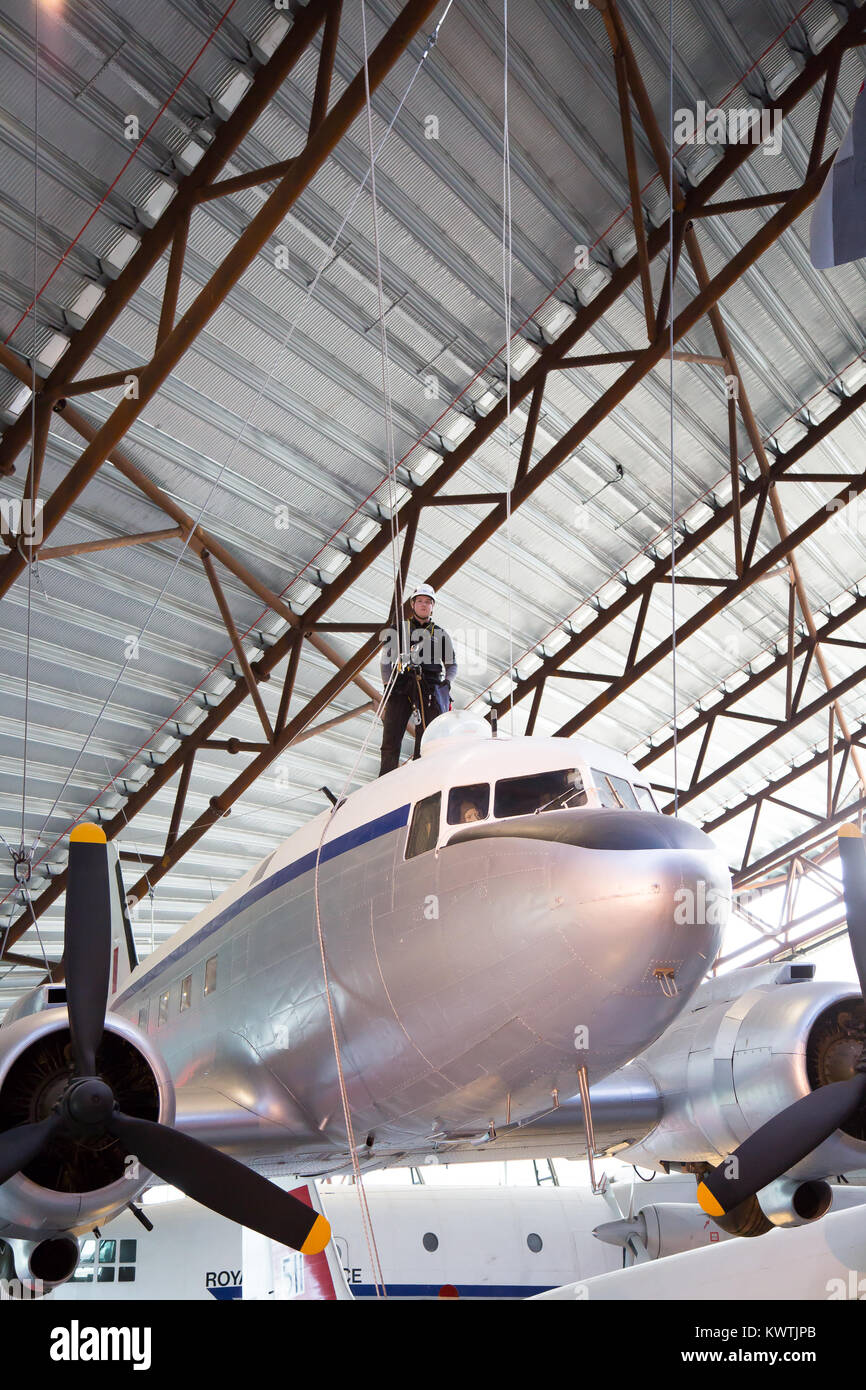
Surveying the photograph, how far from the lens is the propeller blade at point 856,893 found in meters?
7.79

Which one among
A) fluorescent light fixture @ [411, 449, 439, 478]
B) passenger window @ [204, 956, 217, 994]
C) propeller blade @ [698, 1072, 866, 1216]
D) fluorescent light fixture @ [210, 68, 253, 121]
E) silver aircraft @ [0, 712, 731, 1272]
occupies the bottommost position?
propeller blade @ [698, 1072, 866, 1216]

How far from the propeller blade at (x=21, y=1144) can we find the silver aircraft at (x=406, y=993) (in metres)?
0.02

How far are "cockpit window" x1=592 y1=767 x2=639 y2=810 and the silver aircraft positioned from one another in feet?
0.07

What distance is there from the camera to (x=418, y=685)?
9406 mm

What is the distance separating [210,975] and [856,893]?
17.9 feet

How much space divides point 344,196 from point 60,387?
403 cm

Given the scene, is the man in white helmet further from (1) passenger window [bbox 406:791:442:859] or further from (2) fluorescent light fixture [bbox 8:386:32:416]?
(2) fluorescent light fixture [bbox 8:386:32:416]

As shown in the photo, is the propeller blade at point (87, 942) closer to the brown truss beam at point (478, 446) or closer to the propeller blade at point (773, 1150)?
the propeller blade at point (773, 1150)

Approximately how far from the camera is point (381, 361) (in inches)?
547

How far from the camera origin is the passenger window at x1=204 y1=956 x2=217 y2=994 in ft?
30.5

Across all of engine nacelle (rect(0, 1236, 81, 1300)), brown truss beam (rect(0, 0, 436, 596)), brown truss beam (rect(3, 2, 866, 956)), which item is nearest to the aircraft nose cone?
engine nacelle (rect(0, 1236, 81, 1300))

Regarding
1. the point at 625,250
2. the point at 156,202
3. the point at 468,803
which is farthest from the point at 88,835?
the point at 625,250

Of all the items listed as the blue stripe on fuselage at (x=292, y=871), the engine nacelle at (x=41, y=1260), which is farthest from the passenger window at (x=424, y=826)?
the engine nacelle at (x=41, y=1260)
